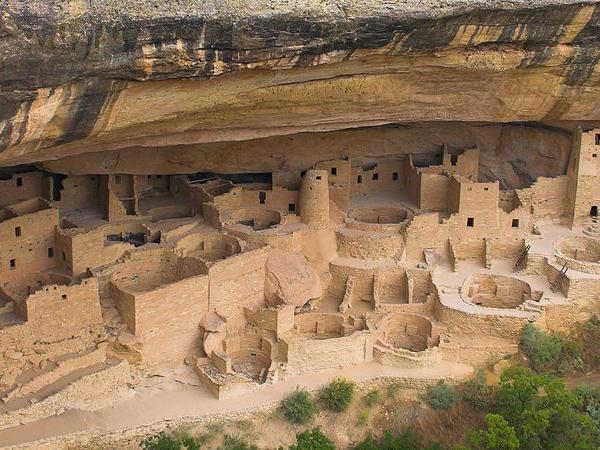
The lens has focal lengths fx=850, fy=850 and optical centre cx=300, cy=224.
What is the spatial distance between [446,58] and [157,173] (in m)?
8.36

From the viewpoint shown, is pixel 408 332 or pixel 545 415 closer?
pixel 545 415

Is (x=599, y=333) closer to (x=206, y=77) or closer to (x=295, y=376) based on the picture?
(x=295, y=376)

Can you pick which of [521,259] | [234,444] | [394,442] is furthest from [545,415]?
[234,444]

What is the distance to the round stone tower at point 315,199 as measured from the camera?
61.6 feet

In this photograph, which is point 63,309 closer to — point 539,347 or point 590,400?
point 539,347

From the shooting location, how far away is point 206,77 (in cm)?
1164

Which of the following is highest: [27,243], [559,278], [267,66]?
[267,66]

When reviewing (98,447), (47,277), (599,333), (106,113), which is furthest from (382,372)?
(106,113)

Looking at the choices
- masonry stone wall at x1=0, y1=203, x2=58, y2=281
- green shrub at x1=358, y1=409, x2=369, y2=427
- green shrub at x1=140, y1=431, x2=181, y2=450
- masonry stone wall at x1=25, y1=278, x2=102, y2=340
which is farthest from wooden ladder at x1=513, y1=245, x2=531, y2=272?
masonry stone wall at x1=0, y1=203, x2=58, y2=281

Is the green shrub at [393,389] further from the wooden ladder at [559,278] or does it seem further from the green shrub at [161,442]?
the green shrub at [161,442]

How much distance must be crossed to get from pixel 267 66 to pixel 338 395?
268 inches

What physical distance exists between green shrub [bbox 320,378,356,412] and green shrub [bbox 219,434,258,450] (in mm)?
1761

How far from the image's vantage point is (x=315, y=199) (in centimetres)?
1877

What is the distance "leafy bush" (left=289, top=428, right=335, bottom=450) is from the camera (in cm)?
1433
